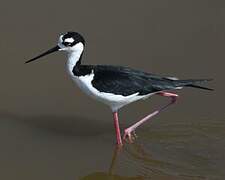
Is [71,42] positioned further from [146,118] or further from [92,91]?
[146,118]

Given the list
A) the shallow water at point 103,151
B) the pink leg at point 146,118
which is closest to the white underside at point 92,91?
the pink leg at point 146,118

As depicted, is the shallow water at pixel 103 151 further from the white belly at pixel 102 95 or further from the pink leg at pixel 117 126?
the white belly at pixel 102 95

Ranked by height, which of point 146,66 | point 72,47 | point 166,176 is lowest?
point 166,176

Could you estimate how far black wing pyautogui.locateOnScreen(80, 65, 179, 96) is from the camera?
6.03 meters

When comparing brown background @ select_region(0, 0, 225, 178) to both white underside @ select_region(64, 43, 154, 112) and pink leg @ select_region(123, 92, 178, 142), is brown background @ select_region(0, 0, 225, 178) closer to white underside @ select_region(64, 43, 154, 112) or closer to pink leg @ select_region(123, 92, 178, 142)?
pink leg @ select_region(123, 92, 178, 142)

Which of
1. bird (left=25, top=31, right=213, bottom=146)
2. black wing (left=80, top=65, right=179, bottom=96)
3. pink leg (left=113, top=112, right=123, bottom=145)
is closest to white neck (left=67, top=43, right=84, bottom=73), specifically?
bird (left=25, top=31, right=213, bottom=146)

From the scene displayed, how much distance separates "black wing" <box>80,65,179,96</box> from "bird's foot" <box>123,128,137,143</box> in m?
0.40

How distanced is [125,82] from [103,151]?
65cm

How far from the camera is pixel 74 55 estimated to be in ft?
20.2

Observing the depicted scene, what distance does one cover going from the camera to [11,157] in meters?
6.00

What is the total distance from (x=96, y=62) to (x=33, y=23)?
1143 millimetres

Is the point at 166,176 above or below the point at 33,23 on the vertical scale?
below

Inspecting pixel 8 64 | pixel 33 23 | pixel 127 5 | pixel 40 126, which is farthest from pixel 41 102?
pixel 127 5

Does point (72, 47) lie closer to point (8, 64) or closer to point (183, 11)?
point (8, 64)
